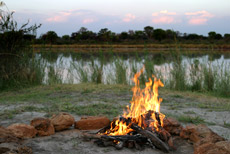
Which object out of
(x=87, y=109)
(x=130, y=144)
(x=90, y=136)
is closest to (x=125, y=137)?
(x=130, y=144)

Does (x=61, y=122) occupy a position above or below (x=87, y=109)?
above

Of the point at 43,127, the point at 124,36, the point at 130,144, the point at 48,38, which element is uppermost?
the point at 124,36

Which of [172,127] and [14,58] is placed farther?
[14,58]

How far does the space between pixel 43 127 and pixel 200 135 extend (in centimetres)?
215

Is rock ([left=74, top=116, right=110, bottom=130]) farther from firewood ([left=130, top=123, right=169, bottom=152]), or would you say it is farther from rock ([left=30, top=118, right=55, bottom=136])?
firewood ([left=130, top=123, right=169, bottom=152])

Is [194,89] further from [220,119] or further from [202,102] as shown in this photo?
[220,119]

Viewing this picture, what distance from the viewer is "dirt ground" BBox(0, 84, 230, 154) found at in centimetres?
332

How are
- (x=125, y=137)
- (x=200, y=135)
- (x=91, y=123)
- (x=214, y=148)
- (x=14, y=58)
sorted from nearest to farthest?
(x=214, y=148)
(x=125, y=137)
(x=200, y=135)
(x=91, y=123)
(x=14, y=58)

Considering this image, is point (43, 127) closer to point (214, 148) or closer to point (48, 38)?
point (214, 148)

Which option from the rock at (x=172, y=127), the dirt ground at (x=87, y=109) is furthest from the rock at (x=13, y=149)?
the rock at (x=172, y=127)

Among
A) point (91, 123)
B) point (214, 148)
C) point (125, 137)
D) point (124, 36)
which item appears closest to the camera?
point (214, 148)

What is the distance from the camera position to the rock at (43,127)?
3623mm

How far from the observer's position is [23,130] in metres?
3.51

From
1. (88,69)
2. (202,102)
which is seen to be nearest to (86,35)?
(88,69)
